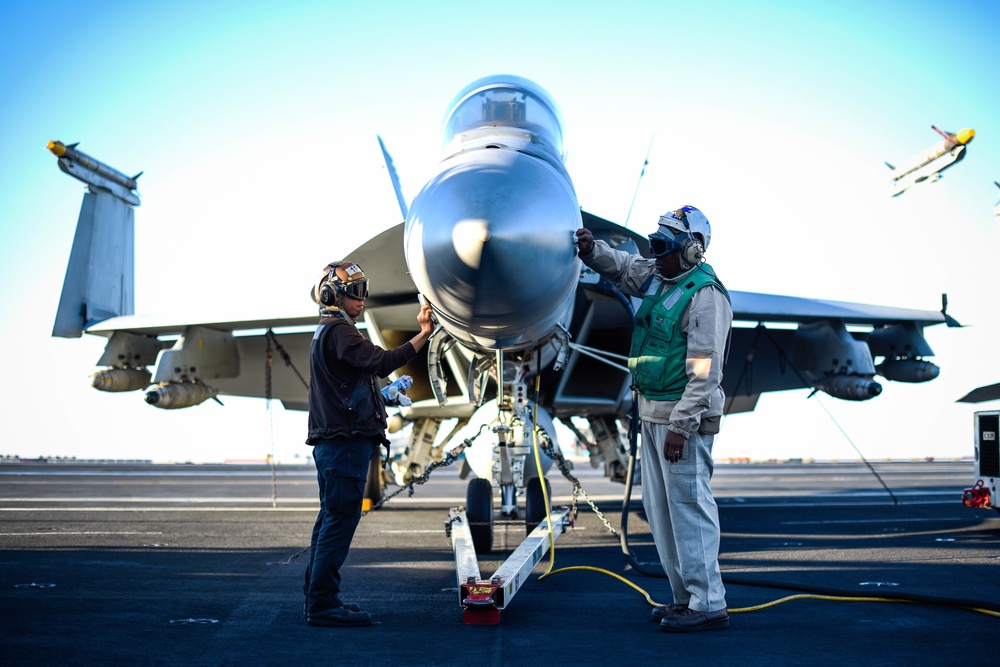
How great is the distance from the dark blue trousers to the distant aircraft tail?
405 inches

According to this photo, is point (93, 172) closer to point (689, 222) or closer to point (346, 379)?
point (346, 379)

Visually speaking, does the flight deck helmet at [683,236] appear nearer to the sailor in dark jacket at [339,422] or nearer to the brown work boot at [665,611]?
the sailor in dark jacket at [339,422]

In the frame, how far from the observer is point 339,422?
4902 millimetres

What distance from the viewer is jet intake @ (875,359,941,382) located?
13555 millimetres

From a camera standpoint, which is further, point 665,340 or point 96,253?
point 96,253

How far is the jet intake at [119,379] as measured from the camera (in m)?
13.6

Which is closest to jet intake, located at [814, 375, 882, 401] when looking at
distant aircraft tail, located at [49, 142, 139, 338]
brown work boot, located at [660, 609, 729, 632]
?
brown work boot, located at [660, 609, 729, 632]

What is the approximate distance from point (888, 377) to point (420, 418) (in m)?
7.43

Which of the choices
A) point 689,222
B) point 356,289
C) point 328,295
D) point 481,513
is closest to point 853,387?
point 481,513

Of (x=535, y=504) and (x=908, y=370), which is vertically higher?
(x=908, y=370)

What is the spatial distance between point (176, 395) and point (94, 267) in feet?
10.1

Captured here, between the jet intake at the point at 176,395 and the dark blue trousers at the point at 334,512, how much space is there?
8.12m

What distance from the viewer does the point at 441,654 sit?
3.97 meters

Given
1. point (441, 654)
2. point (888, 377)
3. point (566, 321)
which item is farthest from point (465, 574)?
point (888, 377)
